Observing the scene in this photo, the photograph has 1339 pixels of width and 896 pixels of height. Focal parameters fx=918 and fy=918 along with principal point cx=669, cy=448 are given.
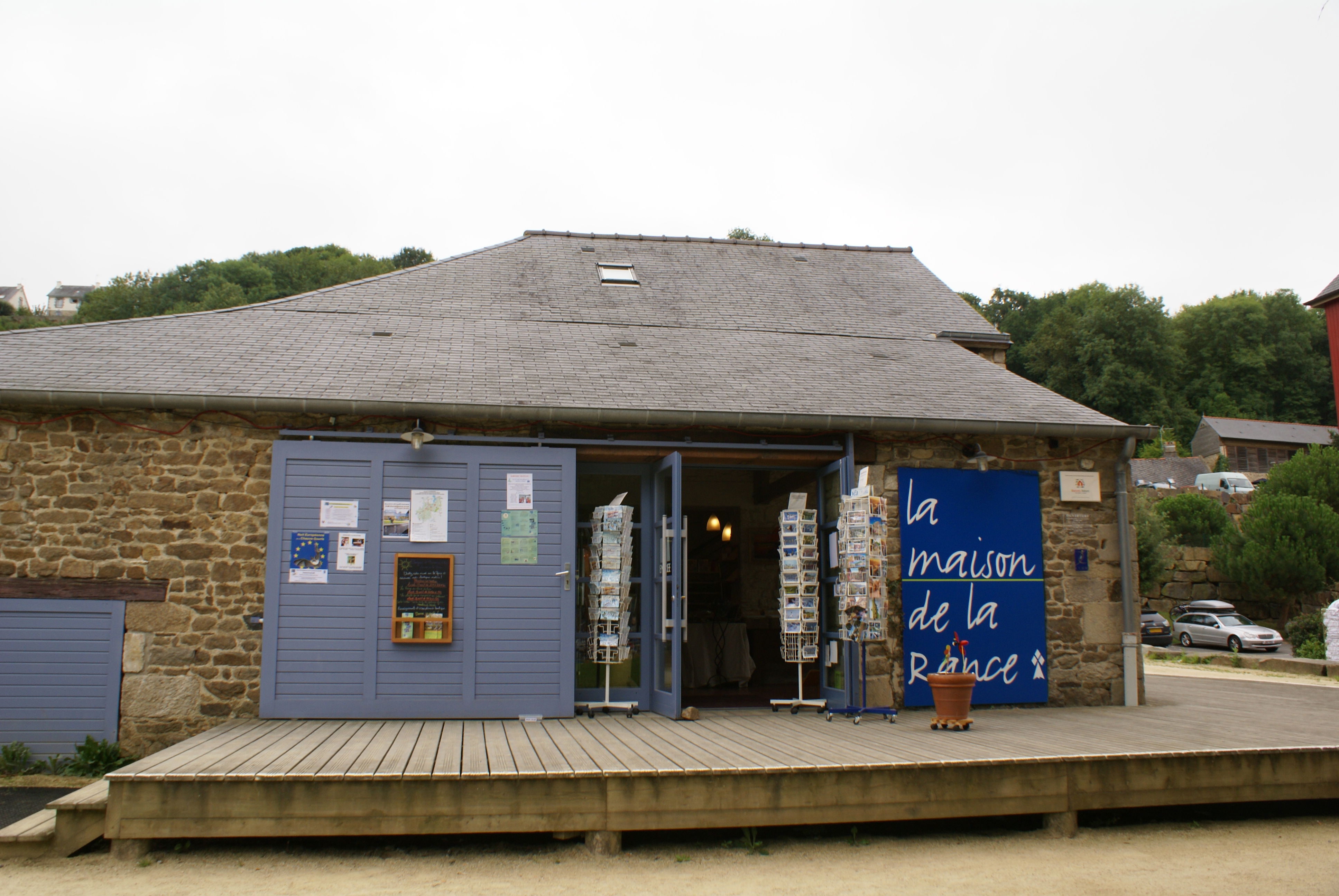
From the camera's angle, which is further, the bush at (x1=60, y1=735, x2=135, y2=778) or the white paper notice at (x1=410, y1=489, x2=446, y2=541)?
the white paper notice at (x1=410, y1=489, x2=446, y2=541)

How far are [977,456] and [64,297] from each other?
321ft

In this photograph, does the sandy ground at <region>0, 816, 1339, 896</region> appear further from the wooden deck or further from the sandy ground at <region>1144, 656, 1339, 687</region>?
the sandy ground at <region>1144, 656, 1339, 687</region>

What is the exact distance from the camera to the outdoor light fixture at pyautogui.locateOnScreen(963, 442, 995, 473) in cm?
737

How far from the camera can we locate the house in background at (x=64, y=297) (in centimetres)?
8288

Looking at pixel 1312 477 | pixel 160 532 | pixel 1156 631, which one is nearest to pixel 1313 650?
pixel 1156 631

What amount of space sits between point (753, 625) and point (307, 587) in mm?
5400

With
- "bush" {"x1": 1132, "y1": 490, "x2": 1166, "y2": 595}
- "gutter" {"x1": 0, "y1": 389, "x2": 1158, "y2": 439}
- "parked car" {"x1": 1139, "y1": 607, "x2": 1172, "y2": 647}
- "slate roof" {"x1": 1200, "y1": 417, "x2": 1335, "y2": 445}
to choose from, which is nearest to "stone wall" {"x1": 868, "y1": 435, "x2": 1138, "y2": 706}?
"gutter" {"x1": 0, "y1": 389, "x2": 1158, "y2": 439}

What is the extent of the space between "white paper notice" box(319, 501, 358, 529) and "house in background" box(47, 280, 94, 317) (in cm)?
9082

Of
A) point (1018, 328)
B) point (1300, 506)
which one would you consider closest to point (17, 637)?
point (1300, 506)

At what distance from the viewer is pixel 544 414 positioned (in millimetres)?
6652

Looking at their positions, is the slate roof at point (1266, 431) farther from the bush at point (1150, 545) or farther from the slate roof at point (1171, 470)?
the bush at point (1150, 545)

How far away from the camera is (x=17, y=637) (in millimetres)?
6375

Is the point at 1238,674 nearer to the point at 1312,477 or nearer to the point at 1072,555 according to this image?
the point at 1072,555

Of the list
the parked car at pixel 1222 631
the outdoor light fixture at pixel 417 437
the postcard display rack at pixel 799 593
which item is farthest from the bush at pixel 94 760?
the parked car at pixel 1222 631
